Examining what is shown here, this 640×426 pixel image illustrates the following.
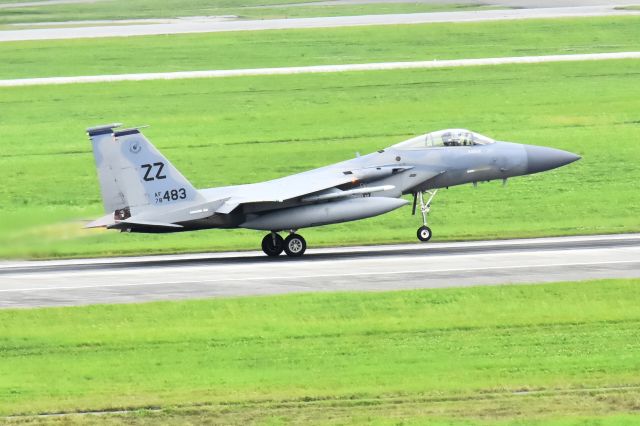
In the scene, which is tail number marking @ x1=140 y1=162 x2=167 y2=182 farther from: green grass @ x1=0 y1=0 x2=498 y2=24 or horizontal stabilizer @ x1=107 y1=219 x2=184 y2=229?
green grass @ x1=0 y1=0 x2=498 y2=24

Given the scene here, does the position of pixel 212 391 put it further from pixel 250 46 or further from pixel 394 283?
pixel 250 46

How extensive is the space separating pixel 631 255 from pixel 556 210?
1012cm

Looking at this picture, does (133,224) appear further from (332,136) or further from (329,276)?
(332,136)

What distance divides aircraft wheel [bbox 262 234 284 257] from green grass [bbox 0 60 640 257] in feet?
10.3

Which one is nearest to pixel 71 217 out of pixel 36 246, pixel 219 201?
pixel 36 246

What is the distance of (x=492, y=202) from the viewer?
5125cm

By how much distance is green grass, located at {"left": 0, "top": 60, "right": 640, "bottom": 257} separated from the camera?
4647 centimetres

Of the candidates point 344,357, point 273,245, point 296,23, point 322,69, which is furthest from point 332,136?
point 344,357

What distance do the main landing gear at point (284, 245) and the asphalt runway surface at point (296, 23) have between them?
48723mm

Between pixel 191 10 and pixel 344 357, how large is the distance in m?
84.8

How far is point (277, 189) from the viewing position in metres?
41.8

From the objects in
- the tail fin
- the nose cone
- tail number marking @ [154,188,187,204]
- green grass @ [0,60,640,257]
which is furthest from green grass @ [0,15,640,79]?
tail number marking @ [154,188,187,204]

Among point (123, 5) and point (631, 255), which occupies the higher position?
point (123, 5)

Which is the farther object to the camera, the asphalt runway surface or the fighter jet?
the asphalt runway surface
